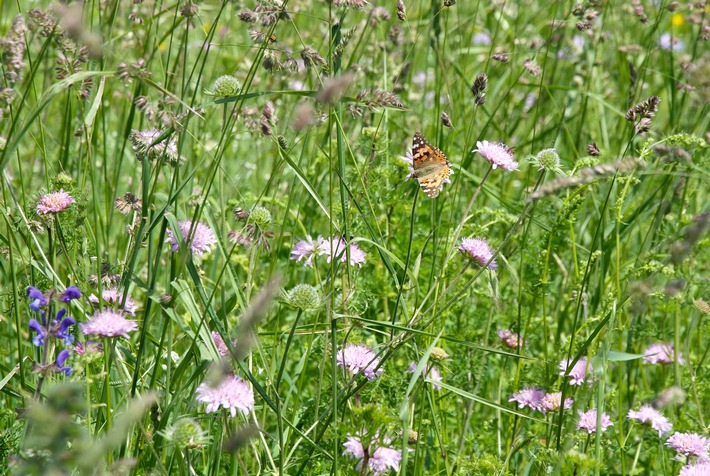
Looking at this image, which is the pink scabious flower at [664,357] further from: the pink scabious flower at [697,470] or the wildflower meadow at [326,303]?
the pink scabious flower at [697,470]

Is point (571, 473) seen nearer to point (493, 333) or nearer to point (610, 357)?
point (610, 357)

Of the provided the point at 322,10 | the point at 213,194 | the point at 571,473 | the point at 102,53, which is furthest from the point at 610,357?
the point at 322,10

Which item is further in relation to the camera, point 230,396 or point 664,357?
point 664,357

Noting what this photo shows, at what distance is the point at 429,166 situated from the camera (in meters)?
2.13

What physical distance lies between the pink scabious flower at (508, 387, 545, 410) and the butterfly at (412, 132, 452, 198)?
542 millimetres

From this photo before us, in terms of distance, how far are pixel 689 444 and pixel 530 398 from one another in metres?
0.38

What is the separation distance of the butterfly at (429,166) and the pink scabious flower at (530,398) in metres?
0.54

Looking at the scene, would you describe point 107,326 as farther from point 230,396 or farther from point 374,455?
point 374,455

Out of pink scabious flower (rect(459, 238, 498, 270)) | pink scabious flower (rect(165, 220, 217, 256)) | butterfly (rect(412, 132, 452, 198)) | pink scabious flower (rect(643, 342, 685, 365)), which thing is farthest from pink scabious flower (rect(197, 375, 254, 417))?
pink scabious flower (rect(643, 342, 685, 365))

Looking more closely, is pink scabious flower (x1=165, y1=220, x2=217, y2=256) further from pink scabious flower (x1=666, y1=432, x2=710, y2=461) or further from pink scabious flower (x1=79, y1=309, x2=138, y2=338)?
pink scabious flower (x1=666, y1=432, x2=710, y2=461)

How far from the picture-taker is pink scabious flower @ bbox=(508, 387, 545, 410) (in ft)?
6.79

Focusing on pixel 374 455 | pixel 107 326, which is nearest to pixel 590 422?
pixel 374 455

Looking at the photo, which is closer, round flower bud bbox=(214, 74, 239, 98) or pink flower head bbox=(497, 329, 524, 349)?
round flower bud bbox=(214, 74, 239, 98)

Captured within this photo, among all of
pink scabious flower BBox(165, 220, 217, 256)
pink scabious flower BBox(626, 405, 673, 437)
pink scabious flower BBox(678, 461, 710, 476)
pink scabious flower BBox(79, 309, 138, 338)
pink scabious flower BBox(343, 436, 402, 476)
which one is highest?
pink scabious flower BBox(165, 220, 217, 256)
